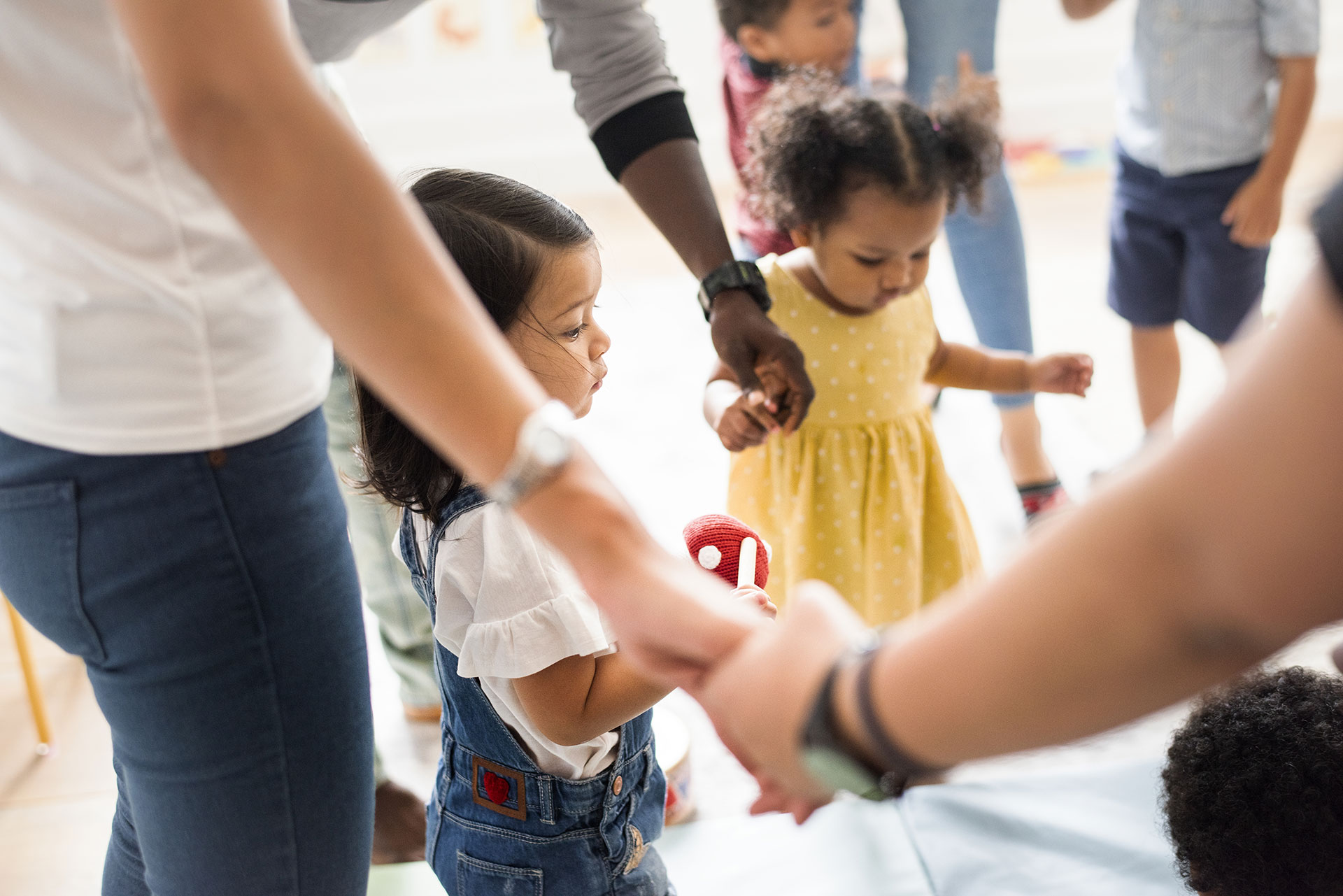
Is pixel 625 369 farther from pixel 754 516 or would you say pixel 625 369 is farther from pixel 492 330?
pixel 492 330

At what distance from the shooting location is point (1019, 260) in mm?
1939

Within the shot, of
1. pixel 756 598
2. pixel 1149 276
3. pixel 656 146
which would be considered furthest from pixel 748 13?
pixel 756 598

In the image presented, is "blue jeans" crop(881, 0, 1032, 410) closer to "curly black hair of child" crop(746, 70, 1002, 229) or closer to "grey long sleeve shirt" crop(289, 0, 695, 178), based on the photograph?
"curly black hair of child" crop(746, 70, 1002, 229)

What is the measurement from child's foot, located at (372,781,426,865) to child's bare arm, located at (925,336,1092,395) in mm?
861

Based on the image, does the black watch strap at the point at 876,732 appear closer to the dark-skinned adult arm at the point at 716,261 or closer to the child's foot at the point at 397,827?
the dark-skinned adult arm at the point at 716,261

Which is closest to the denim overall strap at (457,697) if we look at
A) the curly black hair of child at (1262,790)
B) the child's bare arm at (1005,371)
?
the curly black hair of child at (1262,790)

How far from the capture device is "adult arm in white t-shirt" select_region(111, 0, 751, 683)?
19.6 inches

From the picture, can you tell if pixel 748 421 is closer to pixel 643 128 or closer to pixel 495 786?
pixel 643 128

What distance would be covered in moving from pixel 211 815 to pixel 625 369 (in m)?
2.23

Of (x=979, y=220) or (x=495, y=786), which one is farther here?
(x=979, y=220)

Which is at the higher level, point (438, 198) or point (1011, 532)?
point (438, 198)

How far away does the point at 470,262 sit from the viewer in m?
0.84

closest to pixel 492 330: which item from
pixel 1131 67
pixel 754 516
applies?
pixel 754 516

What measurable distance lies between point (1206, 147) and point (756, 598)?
150 centimetres
